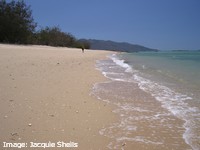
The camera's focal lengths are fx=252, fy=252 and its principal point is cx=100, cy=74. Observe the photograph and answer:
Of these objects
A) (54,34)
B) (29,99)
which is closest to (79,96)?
(29,99)

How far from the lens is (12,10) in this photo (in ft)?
135

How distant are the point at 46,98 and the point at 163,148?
9.45ft

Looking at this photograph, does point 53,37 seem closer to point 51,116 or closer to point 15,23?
point 15,23

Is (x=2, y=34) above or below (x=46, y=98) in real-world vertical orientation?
above

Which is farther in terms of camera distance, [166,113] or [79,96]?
[79,96]

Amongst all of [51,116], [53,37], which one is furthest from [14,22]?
[51,116]

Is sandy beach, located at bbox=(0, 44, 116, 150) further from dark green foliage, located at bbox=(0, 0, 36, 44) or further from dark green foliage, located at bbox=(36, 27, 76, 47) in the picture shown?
dark green foliage, located at bbox=(36, 27, 76, 47)

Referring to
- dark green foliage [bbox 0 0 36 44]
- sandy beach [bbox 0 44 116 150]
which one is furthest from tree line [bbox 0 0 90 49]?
sandy beach [bbox 0 44 116 150]

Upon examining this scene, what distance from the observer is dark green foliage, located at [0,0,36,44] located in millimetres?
40094

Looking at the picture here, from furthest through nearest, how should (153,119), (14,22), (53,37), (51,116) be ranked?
(53,37)
(14,22)
(153,119)
(51,116)

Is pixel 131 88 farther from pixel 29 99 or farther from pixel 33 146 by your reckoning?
pixel 33 146

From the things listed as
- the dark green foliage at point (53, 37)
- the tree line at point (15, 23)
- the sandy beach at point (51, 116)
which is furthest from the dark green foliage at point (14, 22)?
the sandy beach at point (51, 116)

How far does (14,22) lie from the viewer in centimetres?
4019

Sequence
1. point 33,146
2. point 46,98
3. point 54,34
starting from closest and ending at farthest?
point 33,146 < point 46,98 < point 54,34
